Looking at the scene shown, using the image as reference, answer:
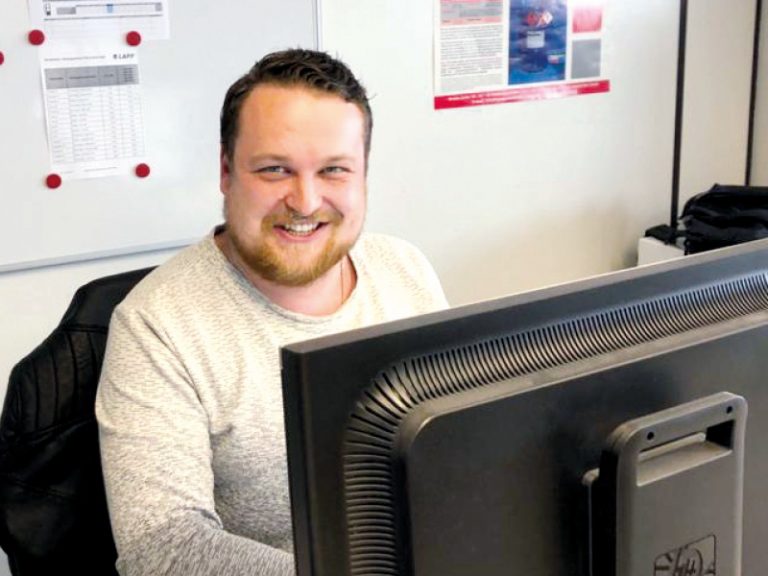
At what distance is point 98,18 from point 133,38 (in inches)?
3.2

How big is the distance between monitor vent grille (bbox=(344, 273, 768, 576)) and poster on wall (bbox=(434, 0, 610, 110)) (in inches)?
76.1

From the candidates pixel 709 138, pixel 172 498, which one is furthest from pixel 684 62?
pixel 172 498

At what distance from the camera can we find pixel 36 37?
2107mm

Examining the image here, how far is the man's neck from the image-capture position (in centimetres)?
145

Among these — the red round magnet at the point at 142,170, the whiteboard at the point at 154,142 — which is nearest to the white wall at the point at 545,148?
the whiteboard at the point at 154,142

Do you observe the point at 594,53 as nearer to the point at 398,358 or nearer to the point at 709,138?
the point at 709,138

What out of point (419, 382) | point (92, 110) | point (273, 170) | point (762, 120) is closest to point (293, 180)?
point (273, 170)

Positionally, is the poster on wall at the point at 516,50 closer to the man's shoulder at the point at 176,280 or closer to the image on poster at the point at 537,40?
the image on poster at the point at 537,40

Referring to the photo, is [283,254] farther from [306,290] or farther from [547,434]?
[547,434]

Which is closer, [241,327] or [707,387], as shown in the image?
[707,387]

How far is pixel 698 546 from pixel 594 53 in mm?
2300

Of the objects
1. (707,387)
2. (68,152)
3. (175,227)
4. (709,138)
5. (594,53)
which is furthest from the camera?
(709,138)

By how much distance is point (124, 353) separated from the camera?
131 cm

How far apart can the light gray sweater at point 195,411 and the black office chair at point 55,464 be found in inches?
Result: 4.9
